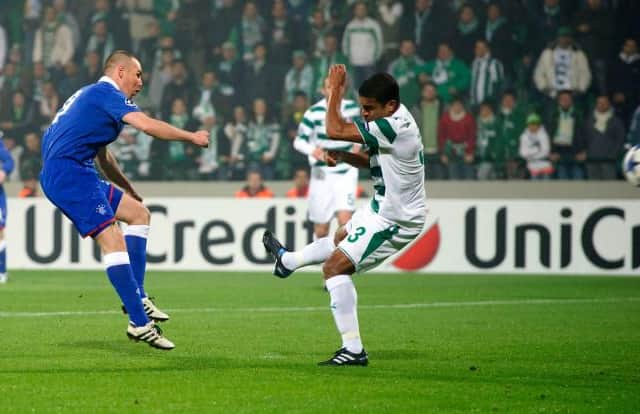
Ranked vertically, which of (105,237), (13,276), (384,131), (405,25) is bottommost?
(13,276)

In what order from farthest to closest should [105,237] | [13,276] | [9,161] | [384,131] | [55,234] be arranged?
[55,234] → [13,276] → [9,161] → [105,237] → [384,131]

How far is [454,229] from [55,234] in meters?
5.90

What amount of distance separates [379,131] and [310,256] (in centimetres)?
126

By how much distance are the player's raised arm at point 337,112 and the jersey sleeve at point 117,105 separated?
4.82 feet

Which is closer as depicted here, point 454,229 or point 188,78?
point 454,229

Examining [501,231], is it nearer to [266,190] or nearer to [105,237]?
[266,190]

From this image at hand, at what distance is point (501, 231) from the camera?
1852cm

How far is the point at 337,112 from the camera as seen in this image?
817 centimetres

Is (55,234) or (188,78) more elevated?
(188,78)

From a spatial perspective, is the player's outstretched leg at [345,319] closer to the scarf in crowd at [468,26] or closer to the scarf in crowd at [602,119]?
the scarf in crowd at [602,119]

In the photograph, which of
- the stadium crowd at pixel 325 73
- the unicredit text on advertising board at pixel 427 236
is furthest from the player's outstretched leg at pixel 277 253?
the stadium crowd at pixel 325 73

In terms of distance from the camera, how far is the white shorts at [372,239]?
844 cm

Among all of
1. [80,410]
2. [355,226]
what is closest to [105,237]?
[355,226]

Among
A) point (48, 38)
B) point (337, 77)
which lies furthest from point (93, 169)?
point (48, 38)
